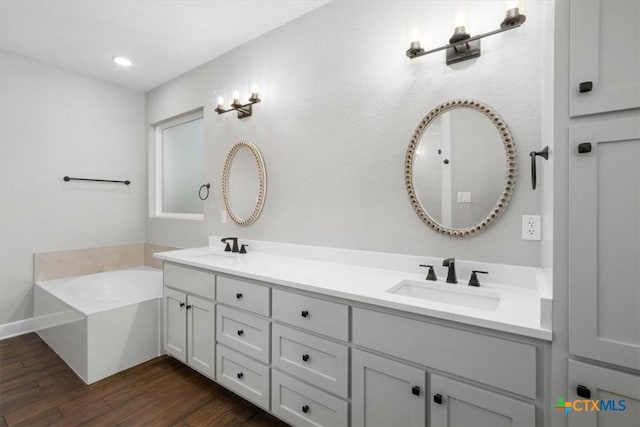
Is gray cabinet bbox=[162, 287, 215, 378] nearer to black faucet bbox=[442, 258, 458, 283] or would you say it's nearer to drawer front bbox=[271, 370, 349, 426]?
drawer front bbox=[271, 370, 349, 426]

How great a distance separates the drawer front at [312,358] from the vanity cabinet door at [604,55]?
1269 mm

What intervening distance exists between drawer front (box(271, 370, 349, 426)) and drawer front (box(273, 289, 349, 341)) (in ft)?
1.00

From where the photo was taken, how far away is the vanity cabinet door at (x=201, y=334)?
2.05 m

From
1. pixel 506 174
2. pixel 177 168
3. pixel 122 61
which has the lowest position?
pixel 506 174

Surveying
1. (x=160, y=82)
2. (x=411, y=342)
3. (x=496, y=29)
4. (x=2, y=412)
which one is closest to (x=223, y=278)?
(x=411, y=342)

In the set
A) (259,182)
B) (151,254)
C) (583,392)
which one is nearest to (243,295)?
(259,182)

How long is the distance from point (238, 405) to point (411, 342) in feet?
4.24

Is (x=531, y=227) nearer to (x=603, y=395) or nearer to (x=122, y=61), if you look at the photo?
(x=603, y=395)

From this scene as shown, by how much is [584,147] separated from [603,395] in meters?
0.73

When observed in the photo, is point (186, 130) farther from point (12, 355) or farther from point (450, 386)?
point (450, 386)

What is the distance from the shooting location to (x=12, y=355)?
2.54 meters

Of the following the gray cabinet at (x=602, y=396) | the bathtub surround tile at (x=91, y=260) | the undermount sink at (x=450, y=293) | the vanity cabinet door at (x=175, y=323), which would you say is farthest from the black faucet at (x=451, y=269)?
the bathtub surround tile at (x=91, y=260)

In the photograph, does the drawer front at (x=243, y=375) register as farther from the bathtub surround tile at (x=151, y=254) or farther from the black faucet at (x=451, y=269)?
the bathtub surround tile at (x=151, y=254)

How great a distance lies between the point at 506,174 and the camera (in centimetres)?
149
